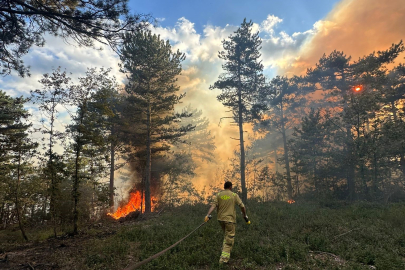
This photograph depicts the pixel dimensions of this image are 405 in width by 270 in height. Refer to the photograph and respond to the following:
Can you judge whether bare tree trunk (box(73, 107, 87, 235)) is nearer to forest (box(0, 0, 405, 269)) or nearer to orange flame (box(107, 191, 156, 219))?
forest (box(0, 0, 405, 269))

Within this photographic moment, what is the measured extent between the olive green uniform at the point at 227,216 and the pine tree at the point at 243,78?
48.4 feet

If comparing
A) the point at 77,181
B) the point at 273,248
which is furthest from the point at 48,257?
the point at 273,248

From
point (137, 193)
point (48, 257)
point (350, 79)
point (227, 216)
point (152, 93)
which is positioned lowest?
point (137, 193)

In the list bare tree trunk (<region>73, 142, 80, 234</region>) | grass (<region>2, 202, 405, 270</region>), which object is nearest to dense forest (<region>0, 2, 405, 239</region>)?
bare tree trunk (<region>73, 142, 80, 234</region>)

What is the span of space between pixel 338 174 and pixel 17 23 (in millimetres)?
27241

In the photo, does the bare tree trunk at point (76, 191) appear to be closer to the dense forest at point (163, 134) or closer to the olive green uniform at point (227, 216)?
the dense forest at point (163, 134)

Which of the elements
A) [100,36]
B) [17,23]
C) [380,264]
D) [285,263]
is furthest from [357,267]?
[17,23]

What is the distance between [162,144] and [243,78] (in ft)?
35.3

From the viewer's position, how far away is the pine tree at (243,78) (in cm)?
2116

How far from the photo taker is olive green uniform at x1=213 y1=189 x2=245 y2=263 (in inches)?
250

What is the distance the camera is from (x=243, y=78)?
70.5 ft

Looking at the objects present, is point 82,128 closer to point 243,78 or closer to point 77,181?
point 77,181

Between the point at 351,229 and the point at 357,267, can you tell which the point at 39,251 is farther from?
the point at 351,229

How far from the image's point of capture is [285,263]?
6121 millimetres
